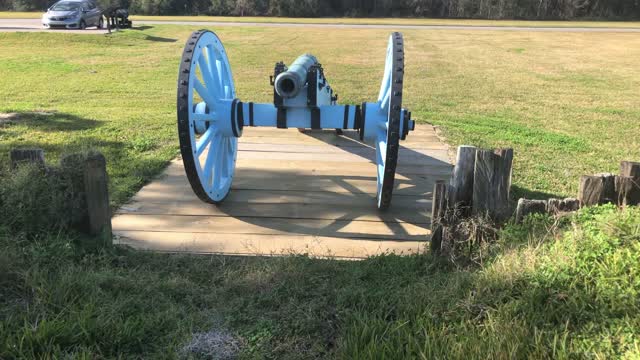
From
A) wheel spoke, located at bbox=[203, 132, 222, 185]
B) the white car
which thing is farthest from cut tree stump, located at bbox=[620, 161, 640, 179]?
the white car

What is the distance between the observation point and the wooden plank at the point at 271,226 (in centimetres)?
392

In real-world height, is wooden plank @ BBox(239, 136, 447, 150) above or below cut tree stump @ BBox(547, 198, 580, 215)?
below

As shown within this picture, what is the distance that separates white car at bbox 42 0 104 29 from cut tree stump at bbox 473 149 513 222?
24.7 metres

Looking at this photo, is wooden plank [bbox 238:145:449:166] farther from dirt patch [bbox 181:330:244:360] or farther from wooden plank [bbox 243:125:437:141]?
dirt patch [bbox 181:330:244:360]

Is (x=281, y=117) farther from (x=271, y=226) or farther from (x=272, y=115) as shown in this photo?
(x=271, y=226)

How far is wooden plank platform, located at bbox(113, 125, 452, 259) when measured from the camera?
3711 mm

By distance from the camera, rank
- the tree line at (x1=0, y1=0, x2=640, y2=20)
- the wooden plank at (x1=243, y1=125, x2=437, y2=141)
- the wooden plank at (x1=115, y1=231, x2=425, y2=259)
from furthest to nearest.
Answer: the tree line at (x1=0, y1=0, x2=640, y2=20), the wooden plank at (x1=243, y1=125, x2=437, y2=141), the wooden plank at (x1=115, y1=231, x2=425, y2=259)

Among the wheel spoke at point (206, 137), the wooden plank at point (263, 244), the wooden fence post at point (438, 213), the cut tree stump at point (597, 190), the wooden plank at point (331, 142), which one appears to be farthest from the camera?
the wooden plank at point (331, 142)

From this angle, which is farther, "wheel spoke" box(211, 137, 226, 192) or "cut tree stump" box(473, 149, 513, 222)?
"wheel spoke" box(211, 137, 226, 192)

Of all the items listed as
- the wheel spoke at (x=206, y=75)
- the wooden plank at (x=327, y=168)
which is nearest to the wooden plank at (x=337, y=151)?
the wooden plank at (x=327, y=168)

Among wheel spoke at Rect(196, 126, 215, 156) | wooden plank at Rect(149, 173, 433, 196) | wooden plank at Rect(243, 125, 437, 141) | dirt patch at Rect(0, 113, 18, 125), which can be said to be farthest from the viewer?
dirt patch at Rect(0, 113, 18, 125)

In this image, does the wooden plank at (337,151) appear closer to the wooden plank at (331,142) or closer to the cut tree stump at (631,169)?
the wooden plank at (331,142)

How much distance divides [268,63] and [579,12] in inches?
1748

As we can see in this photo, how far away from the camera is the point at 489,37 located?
83.2ft
